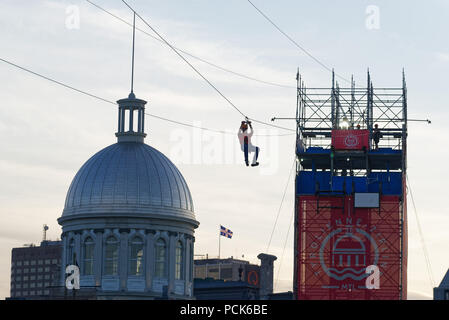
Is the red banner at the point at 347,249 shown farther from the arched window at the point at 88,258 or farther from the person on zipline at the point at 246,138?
the person on zipline at the point at 246,138

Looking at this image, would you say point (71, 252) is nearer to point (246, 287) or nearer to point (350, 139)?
point (246, 287)

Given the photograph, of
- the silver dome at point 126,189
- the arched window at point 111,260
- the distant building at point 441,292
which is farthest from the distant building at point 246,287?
the distant building at point 441,292

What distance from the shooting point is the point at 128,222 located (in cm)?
13100

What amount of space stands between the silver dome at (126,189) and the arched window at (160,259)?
3541 millimetres

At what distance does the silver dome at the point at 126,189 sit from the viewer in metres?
131

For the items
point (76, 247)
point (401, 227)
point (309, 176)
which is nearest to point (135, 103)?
point (76, 247)

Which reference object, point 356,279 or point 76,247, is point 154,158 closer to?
point 76,247

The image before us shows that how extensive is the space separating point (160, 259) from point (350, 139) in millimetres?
30595

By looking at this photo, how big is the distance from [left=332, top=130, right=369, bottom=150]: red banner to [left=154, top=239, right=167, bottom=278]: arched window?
27.8 m

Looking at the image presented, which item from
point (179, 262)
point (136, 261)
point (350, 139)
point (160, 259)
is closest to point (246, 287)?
point (179, 262)

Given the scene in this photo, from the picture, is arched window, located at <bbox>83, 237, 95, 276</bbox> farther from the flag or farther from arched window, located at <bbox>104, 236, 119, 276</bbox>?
the flag

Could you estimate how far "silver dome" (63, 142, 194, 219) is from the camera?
13062 cm

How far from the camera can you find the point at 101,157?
13250cm

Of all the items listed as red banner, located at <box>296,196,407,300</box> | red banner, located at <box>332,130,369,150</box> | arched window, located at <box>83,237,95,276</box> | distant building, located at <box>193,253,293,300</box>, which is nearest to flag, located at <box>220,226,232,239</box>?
distant building, located at <box>193,253,293,300</box>
